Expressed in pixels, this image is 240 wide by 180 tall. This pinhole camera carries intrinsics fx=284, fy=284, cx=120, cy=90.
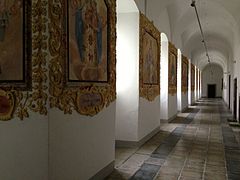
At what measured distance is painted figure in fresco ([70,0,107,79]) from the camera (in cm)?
403

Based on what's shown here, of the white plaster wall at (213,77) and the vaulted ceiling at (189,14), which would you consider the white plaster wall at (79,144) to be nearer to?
the vaulted ceiling at (189,14)

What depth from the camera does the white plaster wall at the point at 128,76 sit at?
7.38m

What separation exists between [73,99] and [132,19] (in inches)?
160

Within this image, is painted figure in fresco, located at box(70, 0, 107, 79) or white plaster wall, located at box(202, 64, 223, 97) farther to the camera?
white plaster wall, located at box(202, 64, 223, 97)

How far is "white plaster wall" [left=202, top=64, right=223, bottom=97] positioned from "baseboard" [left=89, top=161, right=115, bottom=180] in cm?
4155

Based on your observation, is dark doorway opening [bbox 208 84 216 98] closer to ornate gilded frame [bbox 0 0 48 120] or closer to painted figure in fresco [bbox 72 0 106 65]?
painted figure in fresco [bbox 72 0 106 65]

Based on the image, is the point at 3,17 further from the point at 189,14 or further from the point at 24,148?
the point at 189,14

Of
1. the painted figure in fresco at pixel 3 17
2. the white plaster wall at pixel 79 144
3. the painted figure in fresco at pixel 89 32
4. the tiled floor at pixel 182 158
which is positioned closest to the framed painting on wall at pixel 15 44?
the painted figure in fresco at pixel 3 17

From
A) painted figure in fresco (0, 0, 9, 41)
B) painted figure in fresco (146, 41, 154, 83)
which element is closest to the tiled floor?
painted figure in fresco (146, 41, 154, 83)

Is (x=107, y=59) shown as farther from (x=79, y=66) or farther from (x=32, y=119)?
(x=32, y=119)

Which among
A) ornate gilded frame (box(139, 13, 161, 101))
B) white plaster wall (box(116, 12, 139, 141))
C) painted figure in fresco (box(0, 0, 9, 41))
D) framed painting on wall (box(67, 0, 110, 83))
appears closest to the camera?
painted figure in fresco (box(0, 0, 9, 41))

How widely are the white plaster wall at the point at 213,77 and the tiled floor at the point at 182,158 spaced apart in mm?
37126

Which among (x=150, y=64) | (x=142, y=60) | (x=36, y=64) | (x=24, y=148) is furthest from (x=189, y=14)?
(x=24, y=148)

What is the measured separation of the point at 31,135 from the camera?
327 cm
